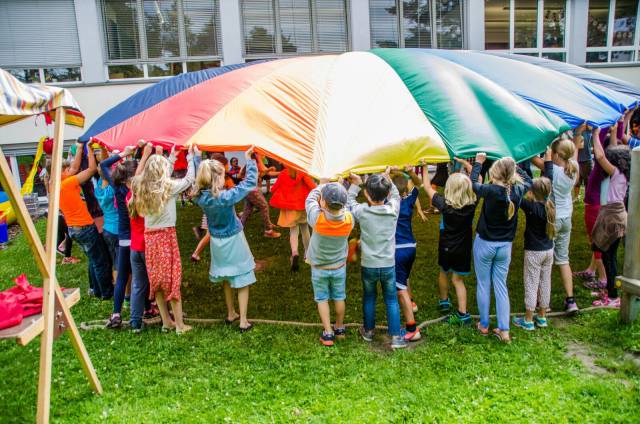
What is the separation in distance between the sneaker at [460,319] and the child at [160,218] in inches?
95.8

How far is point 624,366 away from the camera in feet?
11.6

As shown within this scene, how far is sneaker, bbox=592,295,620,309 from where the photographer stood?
15.0ft

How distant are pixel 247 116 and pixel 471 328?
2.75m

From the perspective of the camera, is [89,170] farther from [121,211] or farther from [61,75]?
[61,75]

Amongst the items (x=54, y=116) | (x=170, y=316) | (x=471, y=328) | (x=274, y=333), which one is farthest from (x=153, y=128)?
(x=471, y=328)

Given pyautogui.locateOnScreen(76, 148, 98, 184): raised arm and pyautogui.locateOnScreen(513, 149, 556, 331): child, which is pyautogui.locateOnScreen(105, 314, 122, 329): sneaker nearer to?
pyautogui.locateOnScreen(76, 148, 98, 184): raised arm

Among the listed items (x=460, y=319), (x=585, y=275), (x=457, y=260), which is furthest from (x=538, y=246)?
(x=585, y=275)

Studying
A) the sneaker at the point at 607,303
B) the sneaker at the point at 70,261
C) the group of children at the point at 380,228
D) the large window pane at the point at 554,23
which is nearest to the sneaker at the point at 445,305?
the group of children at the point at 380,228

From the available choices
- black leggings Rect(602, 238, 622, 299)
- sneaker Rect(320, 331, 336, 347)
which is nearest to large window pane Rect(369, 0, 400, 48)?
black leggings Rect(602, 238, 622, 299)

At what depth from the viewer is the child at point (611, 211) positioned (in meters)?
4.62

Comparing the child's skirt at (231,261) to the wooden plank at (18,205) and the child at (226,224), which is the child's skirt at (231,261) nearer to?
the child at (226,224)

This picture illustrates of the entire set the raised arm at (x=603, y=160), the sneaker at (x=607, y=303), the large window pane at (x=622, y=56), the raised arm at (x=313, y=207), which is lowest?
the sneaker at (x=607, y=303)

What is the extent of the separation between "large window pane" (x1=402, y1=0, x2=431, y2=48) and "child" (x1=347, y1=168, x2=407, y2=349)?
9406mm

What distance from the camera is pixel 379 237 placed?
3.88 meters
